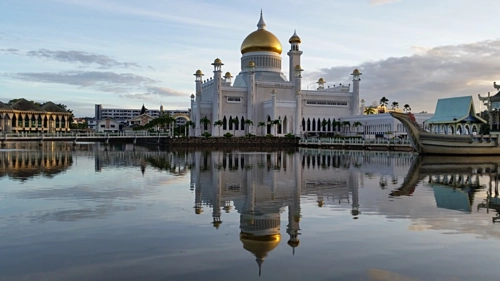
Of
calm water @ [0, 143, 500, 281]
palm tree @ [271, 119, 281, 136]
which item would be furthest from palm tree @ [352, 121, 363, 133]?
calm water @ [0, 143, 500, 281]

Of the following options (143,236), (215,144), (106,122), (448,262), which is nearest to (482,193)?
(448,262)

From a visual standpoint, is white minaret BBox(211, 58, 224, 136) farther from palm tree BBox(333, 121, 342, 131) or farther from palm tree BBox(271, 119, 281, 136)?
palm tree BBox(333, 121, 342, 131)

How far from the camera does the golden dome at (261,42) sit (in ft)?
221

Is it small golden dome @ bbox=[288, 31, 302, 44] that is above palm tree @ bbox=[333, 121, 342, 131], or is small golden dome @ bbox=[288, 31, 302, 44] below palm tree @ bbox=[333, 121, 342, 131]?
above

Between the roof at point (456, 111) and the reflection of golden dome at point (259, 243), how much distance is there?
38146mm

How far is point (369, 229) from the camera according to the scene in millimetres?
9109

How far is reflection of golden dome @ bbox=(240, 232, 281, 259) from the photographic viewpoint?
7479mm

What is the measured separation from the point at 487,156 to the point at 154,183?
101 feet

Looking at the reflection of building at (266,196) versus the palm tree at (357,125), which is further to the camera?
the palm tree at (357,125)

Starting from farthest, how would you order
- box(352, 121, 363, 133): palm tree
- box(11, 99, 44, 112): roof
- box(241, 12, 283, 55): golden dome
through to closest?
box(11, 99, 44, 112): roof, box(241, 12, 283, 55): golden dome, box(352, 121, 363, 133): palm tree

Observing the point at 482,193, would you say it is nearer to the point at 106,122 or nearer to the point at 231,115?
the point at 231,115

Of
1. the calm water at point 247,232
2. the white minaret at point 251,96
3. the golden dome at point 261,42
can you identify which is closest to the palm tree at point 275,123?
the white minaret at point 251,96

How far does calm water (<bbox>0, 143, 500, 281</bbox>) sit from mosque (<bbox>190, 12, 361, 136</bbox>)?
4796 cm

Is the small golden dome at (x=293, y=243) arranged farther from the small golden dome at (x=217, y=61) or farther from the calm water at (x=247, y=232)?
the small golden dome at (x=217, y=61)
